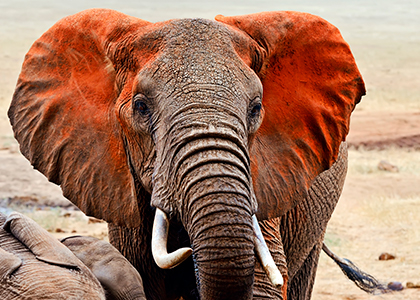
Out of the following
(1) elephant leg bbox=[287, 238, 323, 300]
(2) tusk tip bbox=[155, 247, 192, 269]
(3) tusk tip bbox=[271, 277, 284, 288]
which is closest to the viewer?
(2) tusk tip bbox=[155, 247, 192, 269]

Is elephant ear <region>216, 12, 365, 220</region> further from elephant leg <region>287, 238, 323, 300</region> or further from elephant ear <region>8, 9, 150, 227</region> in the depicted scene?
elephant leg <region>287, 238, 323, 300</region>

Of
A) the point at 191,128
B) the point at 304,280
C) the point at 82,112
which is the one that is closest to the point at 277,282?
the point at 191,128

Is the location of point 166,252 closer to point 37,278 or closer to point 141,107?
point 37,278

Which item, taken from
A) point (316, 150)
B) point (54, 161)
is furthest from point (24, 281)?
point (316, 150)

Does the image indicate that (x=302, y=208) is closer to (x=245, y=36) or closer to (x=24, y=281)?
(x=245, y=36)

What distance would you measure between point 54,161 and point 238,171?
4.09ft

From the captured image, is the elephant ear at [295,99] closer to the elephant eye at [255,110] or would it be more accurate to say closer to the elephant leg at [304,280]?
the elephant eye at [255,110]

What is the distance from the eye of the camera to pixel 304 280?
5.52 m

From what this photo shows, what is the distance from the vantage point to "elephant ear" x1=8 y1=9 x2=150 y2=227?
367 cm

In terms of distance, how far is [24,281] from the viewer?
2879 millimetres

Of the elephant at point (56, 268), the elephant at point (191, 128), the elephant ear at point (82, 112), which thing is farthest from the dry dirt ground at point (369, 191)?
the elephant at point (56, 268)

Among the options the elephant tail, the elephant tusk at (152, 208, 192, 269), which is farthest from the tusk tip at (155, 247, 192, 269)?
the elephant tail

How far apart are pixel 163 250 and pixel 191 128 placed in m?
0.48

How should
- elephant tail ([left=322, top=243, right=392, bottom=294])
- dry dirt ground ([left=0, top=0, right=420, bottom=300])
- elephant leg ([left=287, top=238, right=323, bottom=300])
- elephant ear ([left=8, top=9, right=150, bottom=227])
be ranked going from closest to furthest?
elephant ear ([left=8, top=9, right=150, bottom=227])
elephant leg ([left=287, top=238, right=323, bottom=300])
elephant tail ([left=322, top=243, right=392, bottom=294])
dry dirt ground ([left=0, top=0, right=420, bottom=300])
